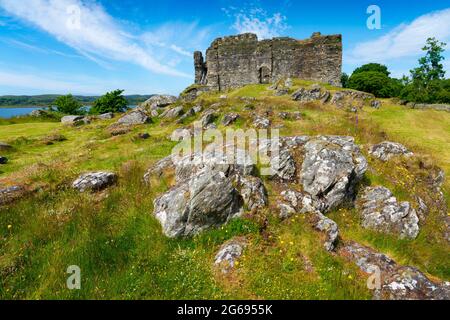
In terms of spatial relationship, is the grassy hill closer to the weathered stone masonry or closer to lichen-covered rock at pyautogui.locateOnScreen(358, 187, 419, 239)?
lichen-covered rock at pyautogui.locateOnScreen(358, 187, 419, 239)

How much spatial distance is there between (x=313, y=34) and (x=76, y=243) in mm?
42780

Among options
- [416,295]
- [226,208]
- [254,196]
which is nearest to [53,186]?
[226,208]

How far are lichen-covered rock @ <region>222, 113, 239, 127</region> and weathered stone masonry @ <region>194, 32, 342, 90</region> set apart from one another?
2259cm

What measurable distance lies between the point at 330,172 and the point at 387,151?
16.3 ft

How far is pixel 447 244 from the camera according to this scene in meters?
8.79

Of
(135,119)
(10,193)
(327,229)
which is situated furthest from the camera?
(135,119)

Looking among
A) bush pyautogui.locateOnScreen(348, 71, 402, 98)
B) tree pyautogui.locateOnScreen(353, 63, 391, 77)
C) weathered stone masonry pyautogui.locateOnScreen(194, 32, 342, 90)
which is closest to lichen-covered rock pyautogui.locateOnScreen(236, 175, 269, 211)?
weathered stone masonry pyautogui.locateOnScreen(194, 32, 342, 90)

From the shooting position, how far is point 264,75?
42.3 meters

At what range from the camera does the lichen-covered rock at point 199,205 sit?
7.55 metres

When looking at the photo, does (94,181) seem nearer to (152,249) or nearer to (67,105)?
(152,249)

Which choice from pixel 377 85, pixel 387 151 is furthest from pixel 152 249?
pixel 377 85

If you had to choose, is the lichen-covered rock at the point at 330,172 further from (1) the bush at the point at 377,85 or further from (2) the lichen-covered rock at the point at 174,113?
(1) the bush at the point at 377,85

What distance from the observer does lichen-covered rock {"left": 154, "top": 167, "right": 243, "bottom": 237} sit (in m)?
7.55

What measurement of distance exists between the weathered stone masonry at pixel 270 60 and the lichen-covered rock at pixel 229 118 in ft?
74.1
